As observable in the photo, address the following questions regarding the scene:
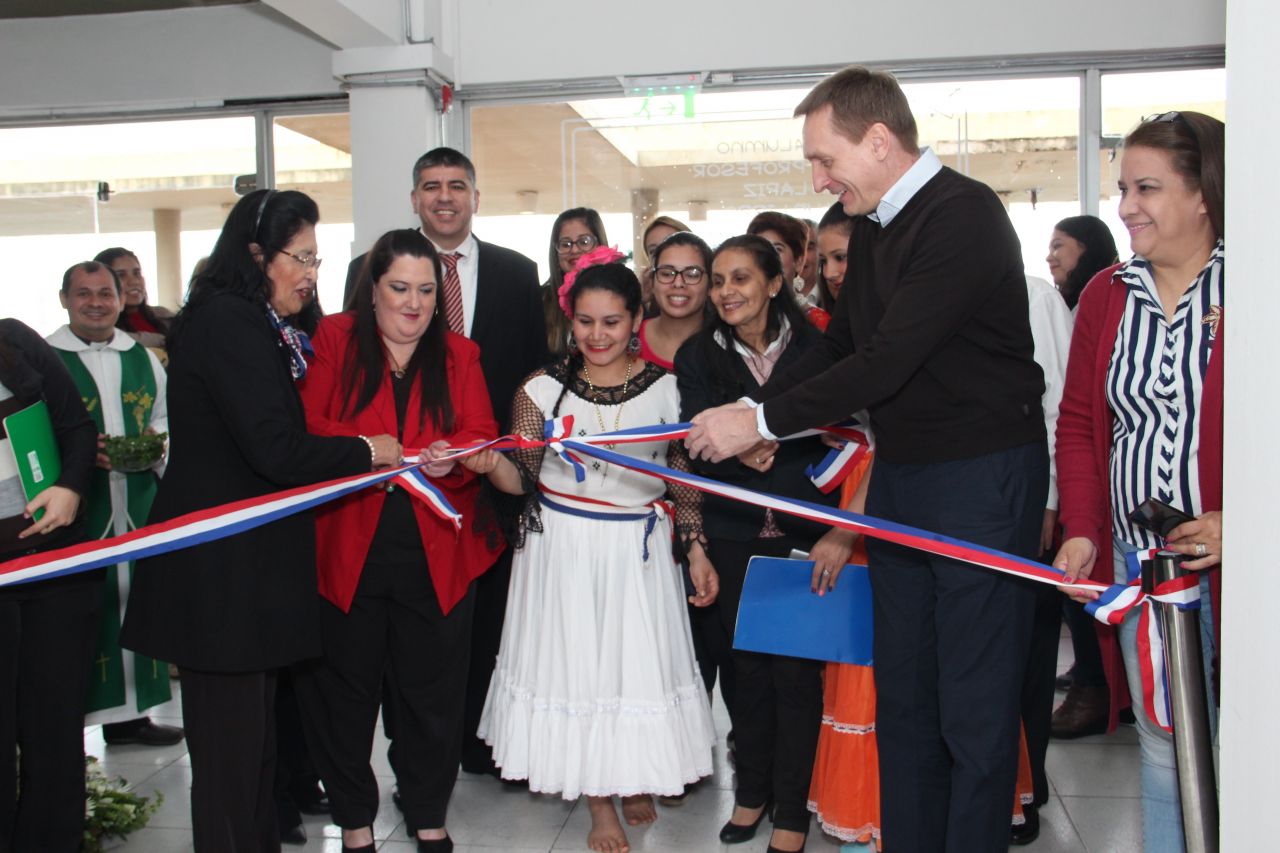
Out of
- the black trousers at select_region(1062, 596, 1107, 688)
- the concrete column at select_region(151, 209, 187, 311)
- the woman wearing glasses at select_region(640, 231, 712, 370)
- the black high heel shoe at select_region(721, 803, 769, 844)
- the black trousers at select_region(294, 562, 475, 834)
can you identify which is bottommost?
the black high heel shoe at select_region(721, 803, 769, 844)

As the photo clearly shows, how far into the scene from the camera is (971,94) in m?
6.42

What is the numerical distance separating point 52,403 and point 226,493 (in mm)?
751

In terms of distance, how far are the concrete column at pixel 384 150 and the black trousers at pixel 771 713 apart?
3.53 m

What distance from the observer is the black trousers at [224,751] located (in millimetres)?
2824

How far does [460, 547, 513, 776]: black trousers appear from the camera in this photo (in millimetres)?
4090

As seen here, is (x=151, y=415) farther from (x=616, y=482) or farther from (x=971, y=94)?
(x=971, y=94)

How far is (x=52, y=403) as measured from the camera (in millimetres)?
3184

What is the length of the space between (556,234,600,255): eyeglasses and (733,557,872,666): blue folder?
6.06ft

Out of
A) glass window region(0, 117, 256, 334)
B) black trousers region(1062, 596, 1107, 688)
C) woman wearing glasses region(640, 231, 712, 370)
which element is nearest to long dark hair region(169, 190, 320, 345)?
woman wearing glasses region(640, 231, 712, 370)

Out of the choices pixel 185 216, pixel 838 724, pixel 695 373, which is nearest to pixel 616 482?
pixel 695 373

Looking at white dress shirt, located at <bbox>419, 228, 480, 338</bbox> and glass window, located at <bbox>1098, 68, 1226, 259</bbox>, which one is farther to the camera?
glass window, located at <bbox>1098, 68, 1226, 259</bbox>

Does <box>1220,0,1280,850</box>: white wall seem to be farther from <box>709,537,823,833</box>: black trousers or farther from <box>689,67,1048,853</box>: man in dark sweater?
Result: <box>709,537,823,833</box>: black trousers

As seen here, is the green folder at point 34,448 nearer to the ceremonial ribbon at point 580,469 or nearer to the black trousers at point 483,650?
the ceremonial ribbon at point 580,469

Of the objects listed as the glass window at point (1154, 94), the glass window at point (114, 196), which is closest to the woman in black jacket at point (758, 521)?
the glass window at point (1154, 94)
